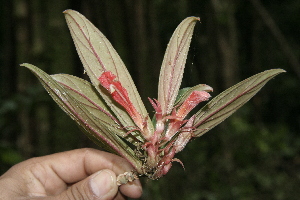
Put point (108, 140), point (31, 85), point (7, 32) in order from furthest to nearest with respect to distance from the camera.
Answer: point (7, 32) → point (31, 85) → point (108, 140)

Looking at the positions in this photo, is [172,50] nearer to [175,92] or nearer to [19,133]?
[175,92]

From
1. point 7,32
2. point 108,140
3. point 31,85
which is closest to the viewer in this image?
point 108,140

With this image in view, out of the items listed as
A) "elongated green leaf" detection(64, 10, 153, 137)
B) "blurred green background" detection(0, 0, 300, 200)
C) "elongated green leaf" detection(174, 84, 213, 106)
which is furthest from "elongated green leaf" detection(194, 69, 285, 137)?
"blurred green background" detection(0, 0, 300, 200)


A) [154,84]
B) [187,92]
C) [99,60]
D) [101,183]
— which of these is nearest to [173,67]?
[187,92]

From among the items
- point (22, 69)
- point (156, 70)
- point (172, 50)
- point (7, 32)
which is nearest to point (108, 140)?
point (172, 50)

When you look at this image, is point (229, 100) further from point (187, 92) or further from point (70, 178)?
point (70, 178)

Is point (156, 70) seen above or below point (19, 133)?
above

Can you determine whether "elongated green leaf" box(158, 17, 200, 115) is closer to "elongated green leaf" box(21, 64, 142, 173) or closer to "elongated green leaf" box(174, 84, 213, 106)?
"elongated green leaf" box(174, 84, 213, 106)
